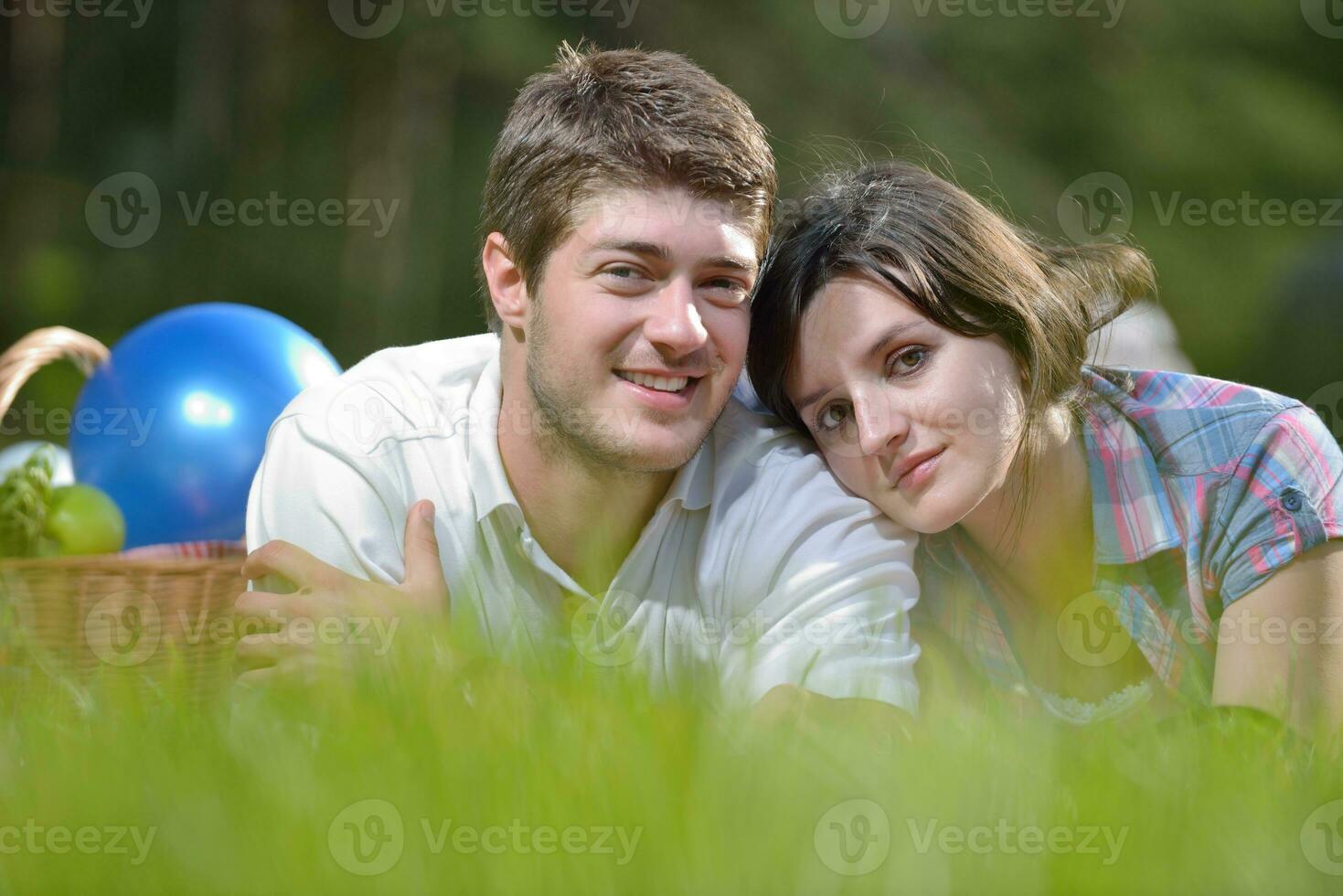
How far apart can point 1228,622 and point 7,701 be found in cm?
176

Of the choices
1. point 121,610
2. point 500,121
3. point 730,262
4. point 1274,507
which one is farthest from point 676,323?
point 500,121

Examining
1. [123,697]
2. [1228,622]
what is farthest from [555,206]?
[1228,622]

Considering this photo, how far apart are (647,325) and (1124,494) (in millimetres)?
852

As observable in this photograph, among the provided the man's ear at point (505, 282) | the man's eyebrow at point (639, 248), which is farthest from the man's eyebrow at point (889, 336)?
the man's ear at point (505, 282)

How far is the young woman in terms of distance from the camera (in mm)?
1995

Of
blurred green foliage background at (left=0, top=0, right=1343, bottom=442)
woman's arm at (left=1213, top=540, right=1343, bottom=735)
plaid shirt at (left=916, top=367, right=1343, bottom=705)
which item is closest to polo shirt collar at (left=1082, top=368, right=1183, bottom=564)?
plaid shirt at (left=916, top=367, right=1343, bottom=705)

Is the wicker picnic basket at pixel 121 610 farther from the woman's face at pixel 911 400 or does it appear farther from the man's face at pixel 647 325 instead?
the woman's face at pixel 911 400

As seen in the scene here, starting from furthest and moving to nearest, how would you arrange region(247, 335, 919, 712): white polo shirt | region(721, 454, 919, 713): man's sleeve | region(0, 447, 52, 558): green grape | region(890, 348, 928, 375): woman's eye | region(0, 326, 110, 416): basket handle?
region(0, 326, 110, 416): basket handle
region(0, 447, 52, 558): green grape
region(890, 348, 928, 375): woman's eye
region(247, 335, 919, 712): white polo shirt
region(721, 454, 919, 713): man's sleeve

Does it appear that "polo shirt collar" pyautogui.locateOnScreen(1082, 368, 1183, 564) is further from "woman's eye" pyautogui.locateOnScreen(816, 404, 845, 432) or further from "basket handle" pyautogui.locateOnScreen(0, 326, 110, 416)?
"basket handle" pyautogui.locateOnScreen(0, 326, 110, 416)

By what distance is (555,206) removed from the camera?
2.12 metres

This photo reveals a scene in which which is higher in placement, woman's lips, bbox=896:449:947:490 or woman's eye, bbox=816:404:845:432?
woman's eye, bbox=816:404:845:432

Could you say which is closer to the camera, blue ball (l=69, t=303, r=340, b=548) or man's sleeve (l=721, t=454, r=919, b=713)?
man's sleeve (l=721, t=454, r=919, b=713)

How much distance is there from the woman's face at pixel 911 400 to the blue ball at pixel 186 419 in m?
1.59

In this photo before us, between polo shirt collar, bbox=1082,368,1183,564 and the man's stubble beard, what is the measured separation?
657 mm
